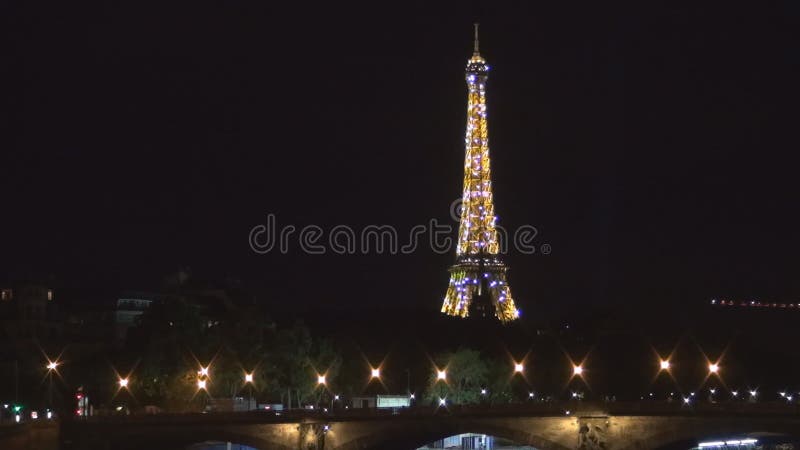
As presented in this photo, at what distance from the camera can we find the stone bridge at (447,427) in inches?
2776

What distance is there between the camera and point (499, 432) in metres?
77.3

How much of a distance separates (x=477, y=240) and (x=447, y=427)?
62.6 metres

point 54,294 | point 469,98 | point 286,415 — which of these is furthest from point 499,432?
point 54,294

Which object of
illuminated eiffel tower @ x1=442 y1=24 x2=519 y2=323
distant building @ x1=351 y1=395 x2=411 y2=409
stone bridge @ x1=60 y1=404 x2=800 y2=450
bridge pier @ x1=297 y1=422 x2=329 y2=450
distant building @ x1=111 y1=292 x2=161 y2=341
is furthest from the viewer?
distant building @ x1=111 y1=292 x2=161 y2=341

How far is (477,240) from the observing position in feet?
459

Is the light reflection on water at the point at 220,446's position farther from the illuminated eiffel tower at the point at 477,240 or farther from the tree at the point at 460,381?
the illuminated eiffel tower at the point at 477,240

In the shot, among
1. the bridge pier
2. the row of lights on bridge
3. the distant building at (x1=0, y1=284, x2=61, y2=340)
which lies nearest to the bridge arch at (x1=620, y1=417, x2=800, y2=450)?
the row of lights on bridge

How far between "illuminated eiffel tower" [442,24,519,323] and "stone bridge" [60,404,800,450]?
53462mm

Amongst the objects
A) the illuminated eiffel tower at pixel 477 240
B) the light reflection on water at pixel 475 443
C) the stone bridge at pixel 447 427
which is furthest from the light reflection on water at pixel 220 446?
the illuminated eiffel tower at pixel 477 240

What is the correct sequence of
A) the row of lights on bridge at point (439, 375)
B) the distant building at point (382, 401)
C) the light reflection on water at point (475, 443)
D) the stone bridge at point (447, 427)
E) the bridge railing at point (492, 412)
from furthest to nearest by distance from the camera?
the distant building at point (382, 401) → the light reflection on water at point (475, 443) → the row of lights on bridge at point (439, 375) → the stone bridge at point (447, 427) → the bridge railing at point (492, 412)

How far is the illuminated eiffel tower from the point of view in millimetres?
137375

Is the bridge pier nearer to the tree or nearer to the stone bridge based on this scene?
the stone bridge

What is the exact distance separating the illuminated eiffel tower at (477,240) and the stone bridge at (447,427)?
53462mm

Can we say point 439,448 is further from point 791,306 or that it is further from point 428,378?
point 791,306
